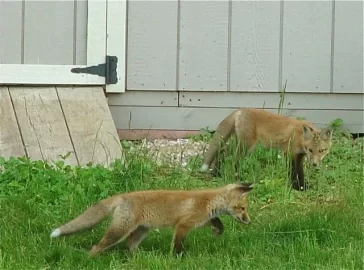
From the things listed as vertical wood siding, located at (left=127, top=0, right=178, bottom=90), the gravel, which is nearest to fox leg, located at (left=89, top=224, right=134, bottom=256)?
the gravel

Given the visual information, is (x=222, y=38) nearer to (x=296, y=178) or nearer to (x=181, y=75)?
(x=181, y=75)

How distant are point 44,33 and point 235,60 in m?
1.79

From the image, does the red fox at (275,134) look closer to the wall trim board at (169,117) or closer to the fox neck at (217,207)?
the wall trim board at (169,117)

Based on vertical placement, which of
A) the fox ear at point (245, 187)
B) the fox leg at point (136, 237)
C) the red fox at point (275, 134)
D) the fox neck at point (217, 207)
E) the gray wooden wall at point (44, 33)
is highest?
the gray wooden wall at point (44, 33)

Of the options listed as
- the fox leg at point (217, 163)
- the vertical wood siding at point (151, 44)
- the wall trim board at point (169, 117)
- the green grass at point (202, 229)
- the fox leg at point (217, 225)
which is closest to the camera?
the green grass at point (202, 229)

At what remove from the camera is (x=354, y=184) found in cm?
710

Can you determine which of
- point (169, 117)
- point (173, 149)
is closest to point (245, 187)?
point (173, 149)

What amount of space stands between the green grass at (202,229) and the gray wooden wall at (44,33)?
1.54 meters

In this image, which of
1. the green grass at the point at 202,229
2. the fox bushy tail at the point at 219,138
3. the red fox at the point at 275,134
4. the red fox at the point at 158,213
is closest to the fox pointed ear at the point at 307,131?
the red fox at the point at 275,134

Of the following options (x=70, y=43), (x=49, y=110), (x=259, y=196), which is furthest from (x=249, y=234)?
(x=70, y=43)

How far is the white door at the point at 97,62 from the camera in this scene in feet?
27.5

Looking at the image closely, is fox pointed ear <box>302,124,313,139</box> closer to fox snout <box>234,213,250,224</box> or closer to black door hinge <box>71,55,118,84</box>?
black door hinge <box>71,55,118,84</box>

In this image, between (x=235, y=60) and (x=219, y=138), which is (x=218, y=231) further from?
(x=235, y=60)

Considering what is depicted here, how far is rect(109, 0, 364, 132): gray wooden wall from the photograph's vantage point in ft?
28.1
